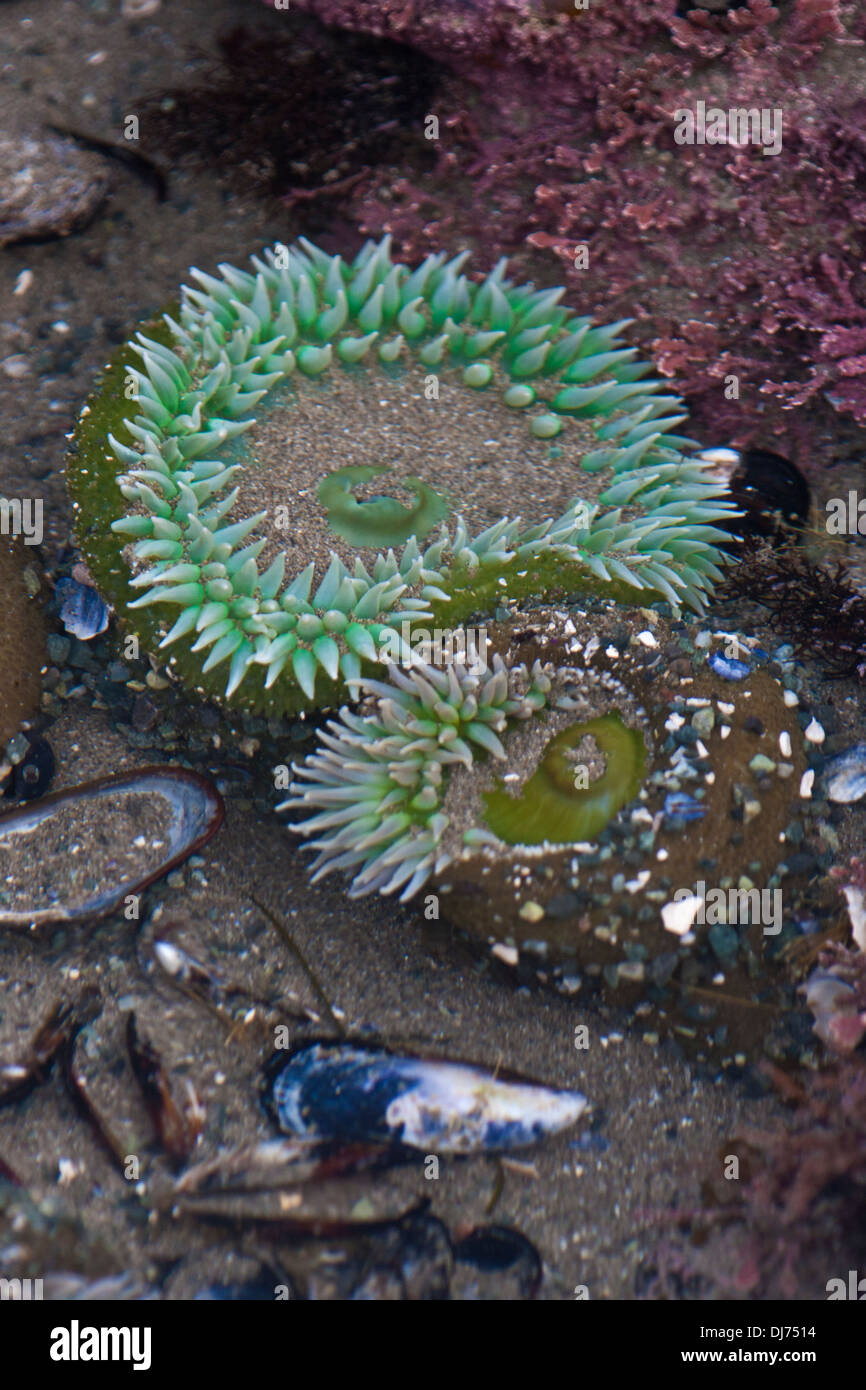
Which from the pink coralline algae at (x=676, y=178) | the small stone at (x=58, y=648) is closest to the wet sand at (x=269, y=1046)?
the small stone at (x=58, y=648)

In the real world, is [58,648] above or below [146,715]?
above

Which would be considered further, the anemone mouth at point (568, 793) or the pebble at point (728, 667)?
the pebble at point (728, 667)

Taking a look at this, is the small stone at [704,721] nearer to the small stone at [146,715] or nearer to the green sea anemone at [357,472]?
the green sea anemone at [357,472]
